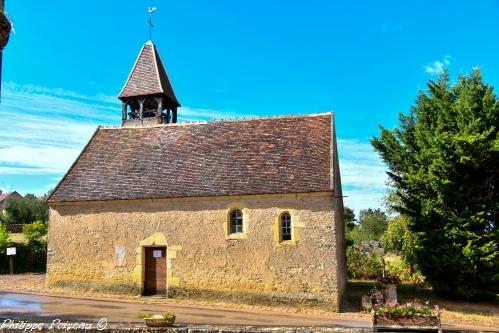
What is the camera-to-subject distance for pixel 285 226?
52.0 ft

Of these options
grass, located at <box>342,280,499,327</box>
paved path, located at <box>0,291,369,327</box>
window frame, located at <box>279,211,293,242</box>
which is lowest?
grass, located at <box>342,280,499,327</box>

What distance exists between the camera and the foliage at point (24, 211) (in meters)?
50.8

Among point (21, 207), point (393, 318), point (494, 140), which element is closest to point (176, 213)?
point (393, 318)

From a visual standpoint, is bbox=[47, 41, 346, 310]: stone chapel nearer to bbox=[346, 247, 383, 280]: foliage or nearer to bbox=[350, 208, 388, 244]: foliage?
bbox=[346, 247, 383, 280]: foliage

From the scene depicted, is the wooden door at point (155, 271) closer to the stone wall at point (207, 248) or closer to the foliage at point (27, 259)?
the stone wall at point (207, 248)

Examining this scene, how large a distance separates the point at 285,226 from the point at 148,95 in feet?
37.1

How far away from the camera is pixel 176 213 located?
16.7m

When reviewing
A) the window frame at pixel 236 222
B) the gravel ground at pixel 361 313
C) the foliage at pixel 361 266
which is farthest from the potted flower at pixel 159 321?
the foliage at pixel 361 266

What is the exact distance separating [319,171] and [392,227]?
12975 millimetres

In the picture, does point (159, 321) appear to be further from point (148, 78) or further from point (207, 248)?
point (148, 78)

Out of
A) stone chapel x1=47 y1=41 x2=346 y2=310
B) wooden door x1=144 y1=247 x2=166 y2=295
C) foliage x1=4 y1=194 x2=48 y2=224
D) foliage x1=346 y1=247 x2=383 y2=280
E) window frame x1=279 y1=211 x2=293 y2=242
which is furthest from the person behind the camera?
foliage x1=4 y1=194 x2=48 y2=224

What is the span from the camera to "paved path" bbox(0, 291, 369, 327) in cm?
1225

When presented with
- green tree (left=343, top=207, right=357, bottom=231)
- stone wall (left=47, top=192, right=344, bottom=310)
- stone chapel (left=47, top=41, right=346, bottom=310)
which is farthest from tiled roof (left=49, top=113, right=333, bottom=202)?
green tree (left=343, top=207, right=357, bottom=231)

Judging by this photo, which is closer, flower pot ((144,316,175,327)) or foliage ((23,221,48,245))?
flower pot ((144,316,175,327))
